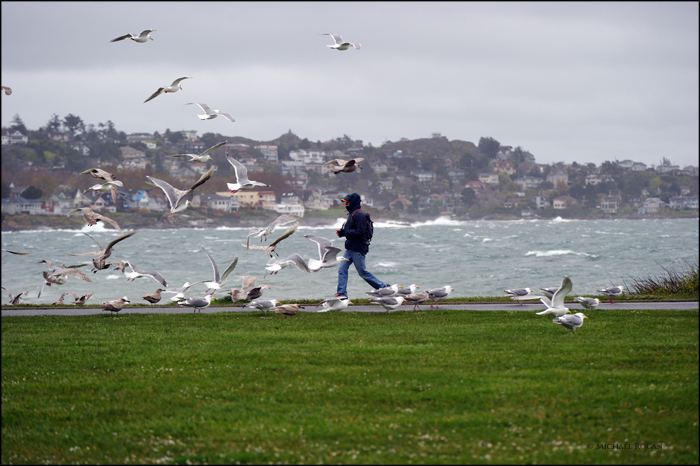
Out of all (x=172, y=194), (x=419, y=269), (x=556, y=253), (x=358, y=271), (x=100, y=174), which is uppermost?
(x=100, y=174)

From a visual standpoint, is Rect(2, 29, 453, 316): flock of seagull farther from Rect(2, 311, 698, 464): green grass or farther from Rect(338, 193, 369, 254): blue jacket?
Rect(2, 311, 698, 464): green grass

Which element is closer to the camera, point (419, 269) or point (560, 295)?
point (560, 295)

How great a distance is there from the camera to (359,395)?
38.0 ft

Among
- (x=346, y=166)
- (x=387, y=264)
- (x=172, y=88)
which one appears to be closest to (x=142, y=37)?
(x=172, y=88)

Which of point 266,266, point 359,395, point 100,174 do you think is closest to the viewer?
point 359,395

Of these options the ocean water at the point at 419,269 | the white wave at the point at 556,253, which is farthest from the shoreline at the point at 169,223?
the white wave at the point at 556,253

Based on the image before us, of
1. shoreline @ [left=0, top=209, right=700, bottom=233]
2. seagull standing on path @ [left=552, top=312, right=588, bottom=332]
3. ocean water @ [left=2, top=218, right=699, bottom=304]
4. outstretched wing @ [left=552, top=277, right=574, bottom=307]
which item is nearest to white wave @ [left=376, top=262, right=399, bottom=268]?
ocean water @ [left=2, top=218, right=699, bottom=304]

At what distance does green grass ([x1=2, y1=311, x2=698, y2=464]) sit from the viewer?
32.5 feet

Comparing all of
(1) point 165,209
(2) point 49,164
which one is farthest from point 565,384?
(2) point 49,164

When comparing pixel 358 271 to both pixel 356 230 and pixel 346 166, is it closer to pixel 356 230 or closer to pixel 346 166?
pixel 356 230

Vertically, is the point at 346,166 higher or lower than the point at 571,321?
higher

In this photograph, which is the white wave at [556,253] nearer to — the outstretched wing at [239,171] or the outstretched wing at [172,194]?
the outstretched wing at [239,171]

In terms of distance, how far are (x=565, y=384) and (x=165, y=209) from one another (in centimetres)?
16227

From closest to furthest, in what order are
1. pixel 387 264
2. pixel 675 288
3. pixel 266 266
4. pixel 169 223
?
pixel 266 266 → pixel 675 288 → pixel 387 264 → pixel 169 223
